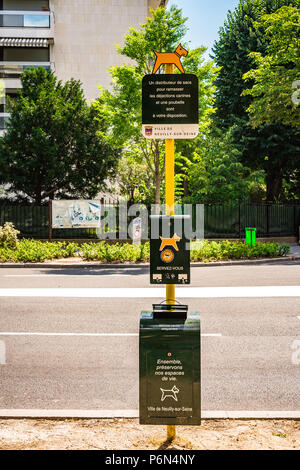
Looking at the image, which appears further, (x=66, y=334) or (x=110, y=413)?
(x=66, y=334)

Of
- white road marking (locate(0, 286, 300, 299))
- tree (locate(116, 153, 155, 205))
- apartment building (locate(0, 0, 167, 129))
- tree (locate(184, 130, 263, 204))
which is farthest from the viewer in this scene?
apartment building (locate(0, 0, 167, 129))

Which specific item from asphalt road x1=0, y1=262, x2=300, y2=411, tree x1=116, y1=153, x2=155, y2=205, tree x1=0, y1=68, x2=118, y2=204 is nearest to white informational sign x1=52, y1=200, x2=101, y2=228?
tree x1=0, y1=68, x2=118, y2=204

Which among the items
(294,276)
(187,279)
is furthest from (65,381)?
(294,276)

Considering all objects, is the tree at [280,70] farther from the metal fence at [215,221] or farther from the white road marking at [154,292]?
the white road marking at [154,292]

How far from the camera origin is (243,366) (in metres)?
6.24

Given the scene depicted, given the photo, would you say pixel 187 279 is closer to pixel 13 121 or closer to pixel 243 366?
pixel 243 366

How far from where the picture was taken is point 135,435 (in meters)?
4.07

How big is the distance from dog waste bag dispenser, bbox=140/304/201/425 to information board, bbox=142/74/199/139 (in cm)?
150

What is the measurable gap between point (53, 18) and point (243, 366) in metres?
42.7

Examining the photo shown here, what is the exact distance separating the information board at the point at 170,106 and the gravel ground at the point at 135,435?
2426 mm

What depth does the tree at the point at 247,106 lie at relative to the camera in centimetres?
3284

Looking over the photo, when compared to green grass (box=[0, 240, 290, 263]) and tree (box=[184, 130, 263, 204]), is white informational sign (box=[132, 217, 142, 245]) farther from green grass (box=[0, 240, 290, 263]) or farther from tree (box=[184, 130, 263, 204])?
tree (box=[184, 130, 263, 204])

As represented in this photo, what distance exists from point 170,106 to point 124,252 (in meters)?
14.8

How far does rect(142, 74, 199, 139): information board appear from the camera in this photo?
3.90 meters
